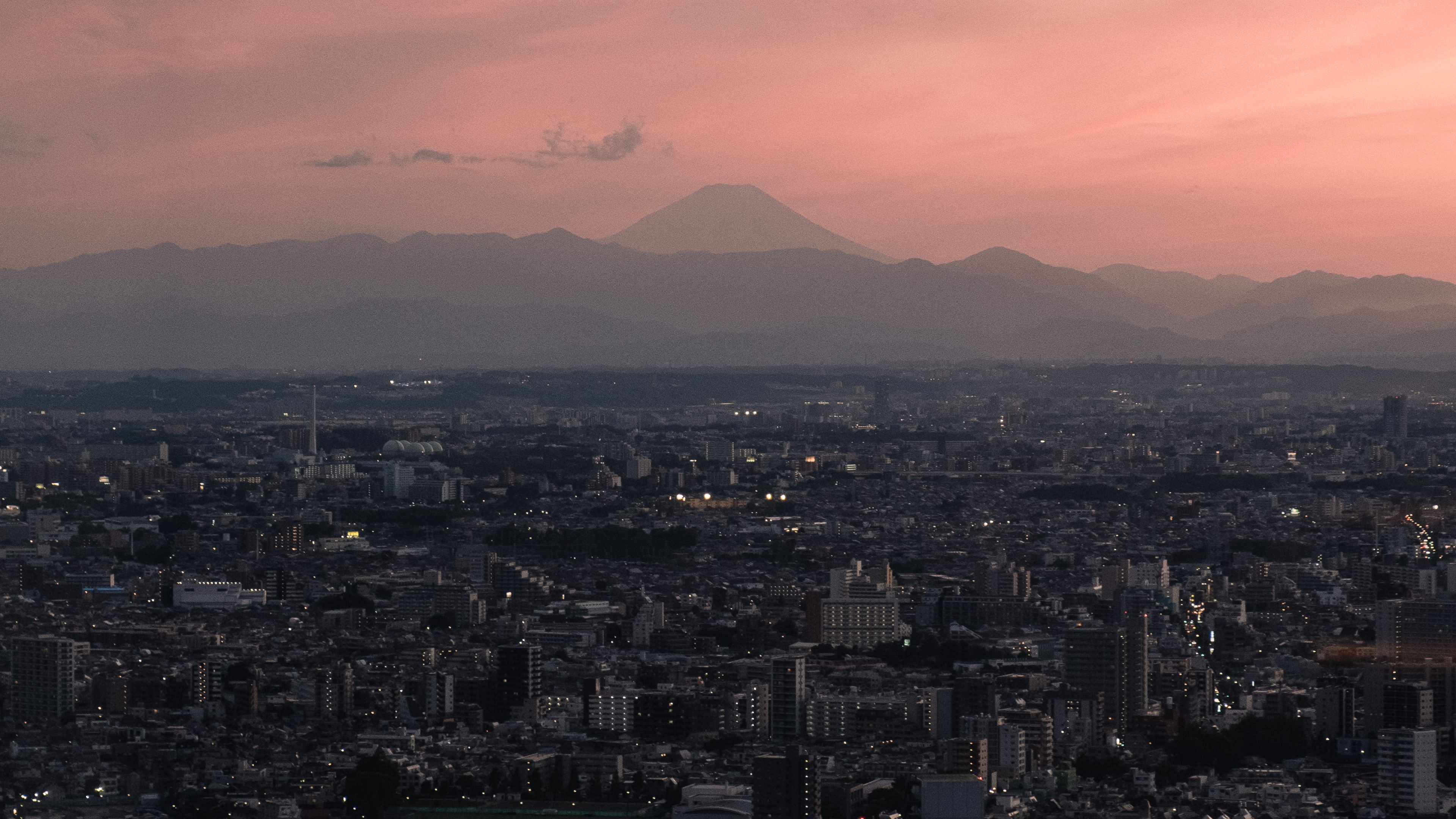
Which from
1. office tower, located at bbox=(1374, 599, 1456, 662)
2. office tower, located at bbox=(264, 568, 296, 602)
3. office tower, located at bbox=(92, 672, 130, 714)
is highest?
office tower, located at bbox=(1374, 599, 1456, 662)

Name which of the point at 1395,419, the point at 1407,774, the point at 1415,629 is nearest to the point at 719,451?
the point at 1395,419

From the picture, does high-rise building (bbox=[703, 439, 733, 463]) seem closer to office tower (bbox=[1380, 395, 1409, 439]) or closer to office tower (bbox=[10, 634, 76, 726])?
office tower (bbox=[1380, 395, 1409, 439])

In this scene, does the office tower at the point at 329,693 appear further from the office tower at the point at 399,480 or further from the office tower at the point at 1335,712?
the office tower at the point at 399,480

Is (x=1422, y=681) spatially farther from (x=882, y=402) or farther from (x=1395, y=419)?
(x=882, y=402)

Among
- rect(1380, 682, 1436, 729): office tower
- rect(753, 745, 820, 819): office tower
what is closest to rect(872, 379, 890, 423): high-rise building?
rect(1380, 682, 1436, 729): office tower

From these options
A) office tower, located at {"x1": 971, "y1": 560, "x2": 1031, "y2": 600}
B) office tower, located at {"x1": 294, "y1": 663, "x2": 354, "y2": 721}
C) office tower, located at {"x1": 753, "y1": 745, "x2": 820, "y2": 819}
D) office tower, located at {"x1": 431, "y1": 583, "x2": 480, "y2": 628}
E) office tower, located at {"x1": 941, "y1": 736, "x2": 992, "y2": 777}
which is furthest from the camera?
office tower, located at {"x1": 971, "y1": 560, "x2": 1031, "y2": 600}

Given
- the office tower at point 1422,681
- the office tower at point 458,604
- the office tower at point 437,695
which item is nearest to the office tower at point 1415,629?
the office tower at point 1422,681
